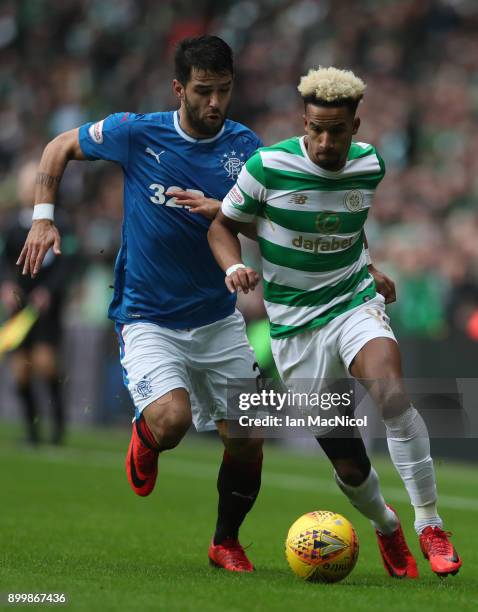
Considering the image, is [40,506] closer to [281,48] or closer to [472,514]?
[472,514]

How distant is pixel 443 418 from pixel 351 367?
5385 mm

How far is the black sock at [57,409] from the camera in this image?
1432cm

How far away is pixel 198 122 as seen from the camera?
7.00 metres

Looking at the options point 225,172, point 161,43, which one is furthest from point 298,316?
point 161,43

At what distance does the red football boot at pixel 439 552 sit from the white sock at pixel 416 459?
0.21ft

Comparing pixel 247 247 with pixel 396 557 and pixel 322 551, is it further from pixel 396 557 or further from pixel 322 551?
pixel 322 551

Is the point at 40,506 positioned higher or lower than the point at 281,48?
lower

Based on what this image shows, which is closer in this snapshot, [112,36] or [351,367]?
[351,367]

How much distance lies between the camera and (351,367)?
646 cm

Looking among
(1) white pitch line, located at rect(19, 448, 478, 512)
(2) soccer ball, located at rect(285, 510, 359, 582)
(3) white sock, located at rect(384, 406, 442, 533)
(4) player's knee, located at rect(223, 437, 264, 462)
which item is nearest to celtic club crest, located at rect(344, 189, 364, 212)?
(3) white sock, located at rect(384, 406, 442, 533)

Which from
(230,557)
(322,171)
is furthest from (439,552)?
(322,171)

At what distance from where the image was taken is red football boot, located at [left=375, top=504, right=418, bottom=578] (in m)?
6.86

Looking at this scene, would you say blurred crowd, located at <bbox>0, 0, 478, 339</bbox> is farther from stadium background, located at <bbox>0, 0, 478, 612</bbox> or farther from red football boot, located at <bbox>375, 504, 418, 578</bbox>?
red football boot, located at <bbox>375, 504, 418, 578</bbox>

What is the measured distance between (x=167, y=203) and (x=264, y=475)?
6487 mm
